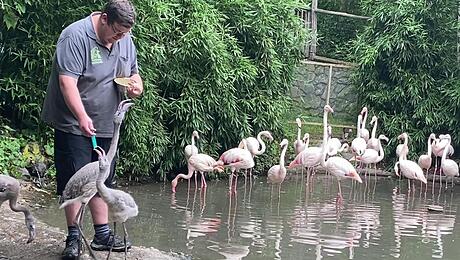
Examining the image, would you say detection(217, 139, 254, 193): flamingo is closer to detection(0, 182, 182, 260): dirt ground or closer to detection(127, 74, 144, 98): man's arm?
detection(0, 182, 182, 260): dirt ground

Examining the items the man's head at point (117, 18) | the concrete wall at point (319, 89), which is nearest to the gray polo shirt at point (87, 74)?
the man's head at point (117, 18)

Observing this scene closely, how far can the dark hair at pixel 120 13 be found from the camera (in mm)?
4199

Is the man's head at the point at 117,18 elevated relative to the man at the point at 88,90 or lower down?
elevated

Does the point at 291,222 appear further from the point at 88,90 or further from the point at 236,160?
the point at 88,90

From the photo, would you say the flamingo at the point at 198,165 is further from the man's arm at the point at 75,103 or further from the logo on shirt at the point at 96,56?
the man's arm at the point at 75,103

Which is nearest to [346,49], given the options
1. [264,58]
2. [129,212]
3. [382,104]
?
[382,104]

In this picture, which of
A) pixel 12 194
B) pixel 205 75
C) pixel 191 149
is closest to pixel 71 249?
pixel 12 194

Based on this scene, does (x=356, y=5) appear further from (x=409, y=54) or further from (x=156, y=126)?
(x=156, y=126)

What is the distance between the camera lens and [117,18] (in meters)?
4.21

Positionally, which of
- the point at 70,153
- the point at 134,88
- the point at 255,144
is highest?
the point at 134,88

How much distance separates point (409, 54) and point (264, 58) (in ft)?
11.0

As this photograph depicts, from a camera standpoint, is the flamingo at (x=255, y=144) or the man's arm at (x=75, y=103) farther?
the flamingo at (x=255, y=144)

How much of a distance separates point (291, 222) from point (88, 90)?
3749mm

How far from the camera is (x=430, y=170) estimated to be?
41.3 ft
